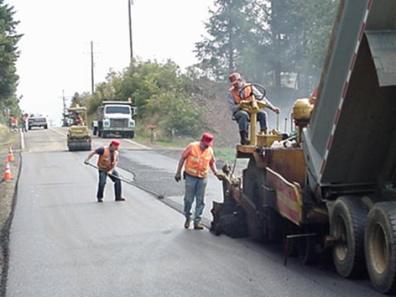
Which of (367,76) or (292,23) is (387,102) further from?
(292,23)

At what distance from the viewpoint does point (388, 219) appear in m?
6.64

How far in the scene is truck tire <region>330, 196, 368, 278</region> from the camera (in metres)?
7.30

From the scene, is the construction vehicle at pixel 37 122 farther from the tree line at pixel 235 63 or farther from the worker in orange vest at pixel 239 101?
the worker in orange vest at pixel 239 101

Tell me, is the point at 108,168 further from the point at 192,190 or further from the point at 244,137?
the point at 244,137

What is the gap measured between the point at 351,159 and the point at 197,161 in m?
5.05

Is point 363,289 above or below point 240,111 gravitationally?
below

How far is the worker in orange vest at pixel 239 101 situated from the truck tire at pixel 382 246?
4.23 metres

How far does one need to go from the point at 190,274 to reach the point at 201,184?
411 cm

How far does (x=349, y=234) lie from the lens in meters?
7.38

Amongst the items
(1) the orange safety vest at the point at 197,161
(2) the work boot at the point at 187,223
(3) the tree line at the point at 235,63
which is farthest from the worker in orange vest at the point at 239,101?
(3) the tree line at the point at 235,63

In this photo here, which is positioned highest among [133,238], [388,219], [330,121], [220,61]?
[220,61]

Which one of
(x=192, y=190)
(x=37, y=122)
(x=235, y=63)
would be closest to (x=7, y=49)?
(x=235, y=63)

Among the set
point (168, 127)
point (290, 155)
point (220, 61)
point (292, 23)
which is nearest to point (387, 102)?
point (290, 155)

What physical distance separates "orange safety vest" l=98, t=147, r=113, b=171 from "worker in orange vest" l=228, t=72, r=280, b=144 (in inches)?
228
